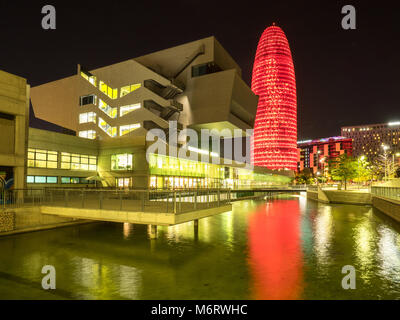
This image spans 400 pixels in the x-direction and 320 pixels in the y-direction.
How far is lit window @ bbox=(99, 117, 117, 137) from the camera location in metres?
59.0

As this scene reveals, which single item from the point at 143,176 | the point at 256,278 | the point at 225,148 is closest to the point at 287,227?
the point at 256,278

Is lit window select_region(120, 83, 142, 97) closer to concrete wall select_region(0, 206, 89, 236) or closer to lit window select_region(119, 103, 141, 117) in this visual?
lit window select_region(119, 103, 141, 117)

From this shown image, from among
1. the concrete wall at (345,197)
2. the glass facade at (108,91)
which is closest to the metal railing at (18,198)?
the glass facade at (108,91)

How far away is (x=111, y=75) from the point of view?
61.1 m

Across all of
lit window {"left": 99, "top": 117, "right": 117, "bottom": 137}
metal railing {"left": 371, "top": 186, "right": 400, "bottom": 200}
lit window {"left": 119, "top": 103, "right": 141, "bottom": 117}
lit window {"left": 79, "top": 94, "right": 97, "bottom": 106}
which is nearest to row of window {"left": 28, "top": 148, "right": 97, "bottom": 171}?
lit window {"left": 99, "top": 117, "right": 117, "bottom": 137}

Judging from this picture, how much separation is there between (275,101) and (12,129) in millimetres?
162629

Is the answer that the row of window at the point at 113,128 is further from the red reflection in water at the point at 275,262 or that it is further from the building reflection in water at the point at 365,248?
the building reflection in water at the point at 365,248

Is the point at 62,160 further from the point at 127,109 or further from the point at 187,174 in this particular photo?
the point at 187,174

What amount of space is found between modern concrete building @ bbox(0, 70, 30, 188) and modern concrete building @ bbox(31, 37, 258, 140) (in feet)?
101

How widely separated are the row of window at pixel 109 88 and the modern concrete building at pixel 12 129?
35402 millimetres

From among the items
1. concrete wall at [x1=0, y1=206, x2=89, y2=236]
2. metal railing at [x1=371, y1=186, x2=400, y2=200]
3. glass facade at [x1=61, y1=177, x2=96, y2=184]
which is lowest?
concrete wall at [x1=0, y1=206, x2=89, y2=236]

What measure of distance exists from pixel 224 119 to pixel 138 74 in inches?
800

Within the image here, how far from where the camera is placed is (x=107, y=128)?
60.2 m

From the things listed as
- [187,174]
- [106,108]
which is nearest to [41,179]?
[187,174]
